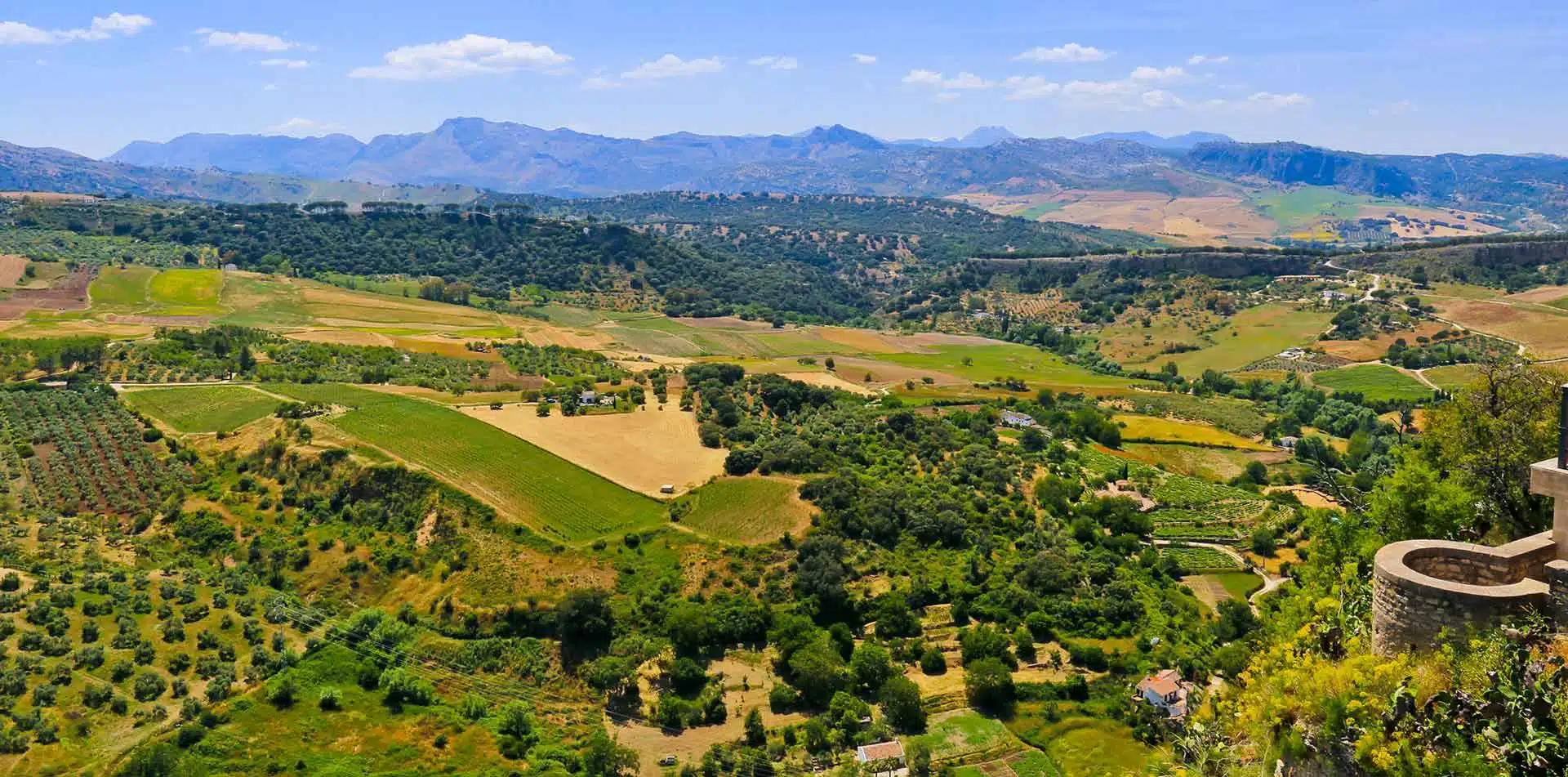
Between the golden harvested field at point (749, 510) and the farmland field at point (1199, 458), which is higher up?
the golden harvested field at point (749, 510)

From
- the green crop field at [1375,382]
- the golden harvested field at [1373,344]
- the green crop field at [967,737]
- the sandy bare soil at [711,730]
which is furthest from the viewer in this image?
the golden harvested field at [1373,344]

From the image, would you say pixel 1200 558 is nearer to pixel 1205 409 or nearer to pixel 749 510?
pixel 749 510

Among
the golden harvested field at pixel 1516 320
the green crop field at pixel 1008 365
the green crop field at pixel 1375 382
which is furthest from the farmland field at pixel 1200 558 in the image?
the golden harvested field at pixel 1516 320

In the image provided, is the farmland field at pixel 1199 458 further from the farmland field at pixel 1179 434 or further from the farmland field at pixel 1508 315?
the farmland field at pixel 1508 315

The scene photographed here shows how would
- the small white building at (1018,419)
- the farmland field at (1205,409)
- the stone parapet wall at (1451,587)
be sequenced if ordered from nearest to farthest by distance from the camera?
the stone parapet wall at (1451,587) → the small white building at (1018,419) → the farmland field at (1205,409)

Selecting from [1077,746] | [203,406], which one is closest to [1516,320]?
[1077,746]

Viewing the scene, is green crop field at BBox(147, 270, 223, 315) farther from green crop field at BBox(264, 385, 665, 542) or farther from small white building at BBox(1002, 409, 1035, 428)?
small white building at BBox(1002, 409, 1035, 428)

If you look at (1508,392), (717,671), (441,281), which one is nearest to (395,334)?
(441,281)
